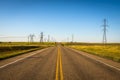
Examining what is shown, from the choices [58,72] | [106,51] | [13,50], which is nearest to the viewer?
[58,72]

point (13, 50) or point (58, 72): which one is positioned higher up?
point (58, 72)

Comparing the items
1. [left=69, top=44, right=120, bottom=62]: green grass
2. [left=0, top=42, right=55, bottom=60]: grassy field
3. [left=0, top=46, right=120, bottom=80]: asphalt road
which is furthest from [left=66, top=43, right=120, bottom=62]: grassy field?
[left=0, top=42, right=55, bottom=60]: grassy field

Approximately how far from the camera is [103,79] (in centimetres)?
804

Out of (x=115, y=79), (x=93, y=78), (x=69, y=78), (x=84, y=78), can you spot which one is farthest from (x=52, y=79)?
(x=115, y=79)

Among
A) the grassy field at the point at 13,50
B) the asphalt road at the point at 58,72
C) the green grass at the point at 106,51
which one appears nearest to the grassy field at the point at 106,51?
the green grass at the point at 106,51

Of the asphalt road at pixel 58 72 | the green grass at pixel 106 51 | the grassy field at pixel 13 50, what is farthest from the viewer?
the grassy field at pixel 13 50

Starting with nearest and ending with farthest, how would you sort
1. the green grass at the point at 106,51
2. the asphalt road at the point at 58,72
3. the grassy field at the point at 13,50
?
the asphalt road at the point at 58,72, the green grass at the point at 106,51, the grassy field at the point at 13,50

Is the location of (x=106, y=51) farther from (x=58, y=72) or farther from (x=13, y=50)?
(x=13, y=50)

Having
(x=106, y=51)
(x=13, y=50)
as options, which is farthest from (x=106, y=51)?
(x=13, y=50)

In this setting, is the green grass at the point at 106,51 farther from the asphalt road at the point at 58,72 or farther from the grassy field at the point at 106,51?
the asphalt road at the point at 58,72

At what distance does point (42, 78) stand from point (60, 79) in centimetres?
98

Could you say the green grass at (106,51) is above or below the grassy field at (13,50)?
above

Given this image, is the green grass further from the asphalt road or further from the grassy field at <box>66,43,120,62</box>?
the asphalt road

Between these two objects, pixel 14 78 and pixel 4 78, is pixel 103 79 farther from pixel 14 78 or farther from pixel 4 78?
pixel 4 78
